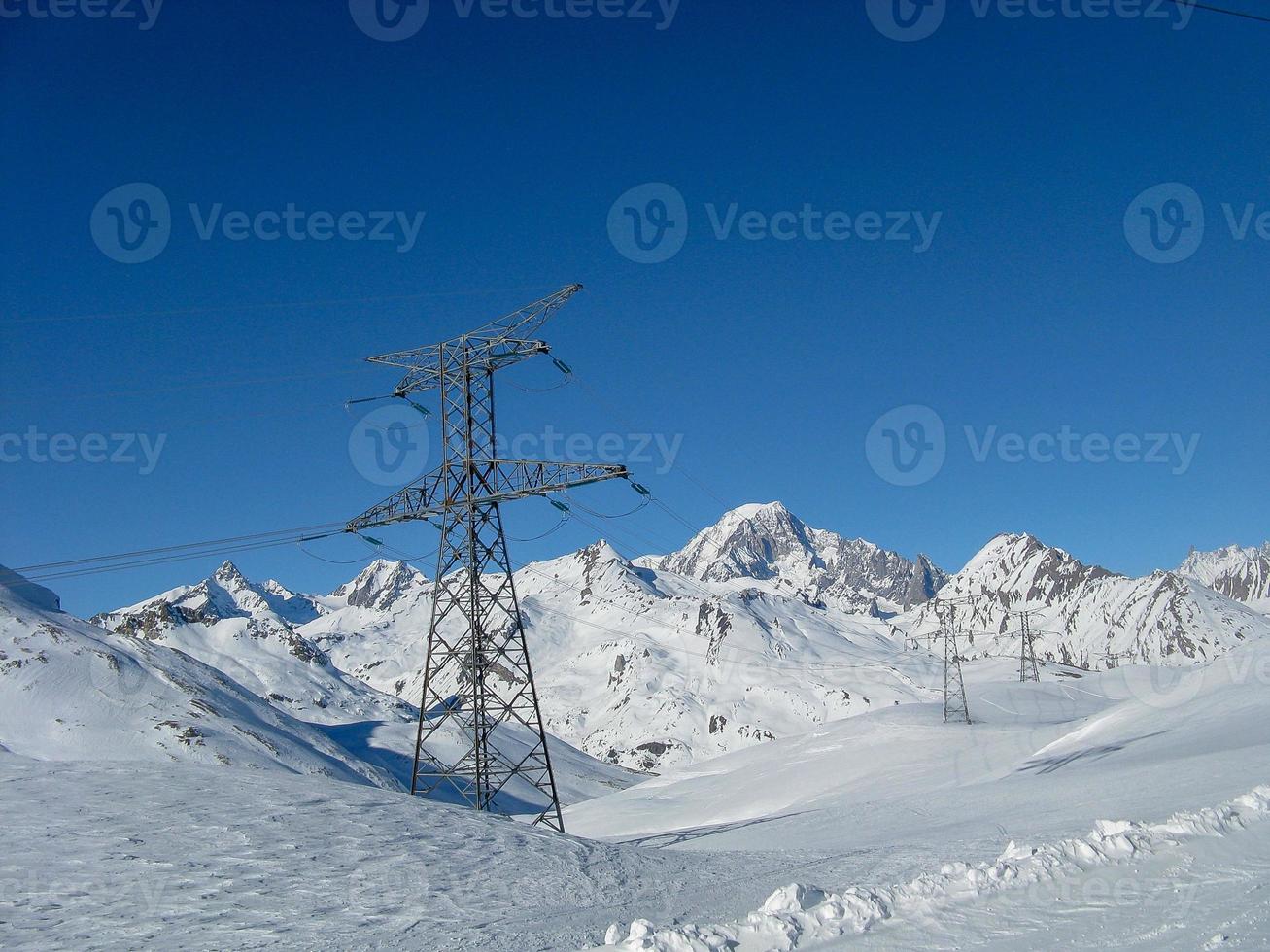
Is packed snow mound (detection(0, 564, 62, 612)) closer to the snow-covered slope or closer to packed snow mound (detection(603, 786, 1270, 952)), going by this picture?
the snow-covered slope

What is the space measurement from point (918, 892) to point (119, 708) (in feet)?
345

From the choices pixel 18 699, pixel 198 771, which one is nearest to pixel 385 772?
pixel 18 699

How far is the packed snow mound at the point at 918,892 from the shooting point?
11.2 meters

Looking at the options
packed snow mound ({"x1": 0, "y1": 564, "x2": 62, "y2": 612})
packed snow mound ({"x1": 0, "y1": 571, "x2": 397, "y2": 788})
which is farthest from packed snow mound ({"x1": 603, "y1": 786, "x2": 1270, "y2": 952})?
packed snow mound ({"x1": 0, "y1": 564, "x2": 62, "y2": 612})

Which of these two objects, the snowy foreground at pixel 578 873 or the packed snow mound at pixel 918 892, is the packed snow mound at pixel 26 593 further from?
the packed snow mound at pixel 918 892

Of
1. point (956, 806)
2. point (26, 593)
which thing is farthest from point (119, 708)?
point (956, 806)

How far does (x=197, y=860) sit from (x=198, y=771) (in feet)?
24.8

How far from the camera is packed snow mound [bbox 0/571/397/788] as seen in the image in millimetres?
87312

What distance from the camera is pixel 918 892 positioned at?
1293 cm

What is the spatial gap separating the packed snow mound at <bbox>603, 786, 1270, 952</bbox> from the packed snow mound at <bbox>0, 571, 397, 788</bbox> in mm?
78392

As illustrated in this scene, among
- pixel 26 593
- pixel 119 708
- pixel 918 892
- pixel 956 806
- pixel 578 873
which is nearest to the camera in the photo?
pixel 918 892

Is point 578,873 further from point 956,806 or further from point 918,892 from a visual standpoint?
point 956,806

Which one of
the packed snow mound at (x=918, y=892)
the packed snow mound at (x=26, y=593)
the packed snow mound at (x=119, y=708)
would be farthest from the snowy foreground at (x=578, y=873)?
the packed snow mound at (x=26, y=593)

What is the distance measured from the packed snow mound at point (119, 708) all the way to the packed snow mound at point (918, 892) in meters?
78.4
